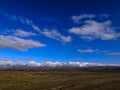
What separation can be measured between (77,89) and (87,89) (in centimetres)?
206

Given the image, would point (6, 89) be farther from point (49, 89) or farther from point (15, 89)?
point (49, 89)

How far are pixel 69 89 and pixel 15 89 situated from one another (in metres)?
11.1

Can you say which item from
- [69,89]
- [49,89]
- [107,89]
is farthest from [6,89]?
[107,89]

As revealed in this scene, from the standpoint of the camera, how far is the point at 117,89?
4362cm

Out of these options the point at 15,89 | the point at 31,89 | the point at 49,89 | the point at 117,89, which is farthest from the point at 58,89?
the point at 117,89

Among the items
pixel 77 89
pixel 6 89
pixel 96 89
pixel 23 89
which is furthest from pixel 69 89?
pixel 6 89

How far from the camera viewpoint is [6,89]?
44.4 metres

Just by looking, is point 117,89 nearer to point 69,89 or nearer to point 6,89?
point 69,89

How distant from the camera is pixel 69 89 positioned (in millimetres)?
43906

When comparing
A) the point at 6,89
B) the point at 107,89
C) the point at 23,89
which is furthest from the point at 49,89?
the point at 107,89

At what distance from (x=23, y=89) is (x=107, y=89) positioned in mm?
17413

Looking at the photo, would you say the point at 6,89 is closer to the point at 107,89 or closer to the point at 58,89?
the point at 58,89

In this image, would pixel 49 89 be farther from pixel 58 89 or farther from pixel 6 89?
pixel 6 89

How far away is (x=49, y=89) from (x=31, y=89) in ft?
12.1
